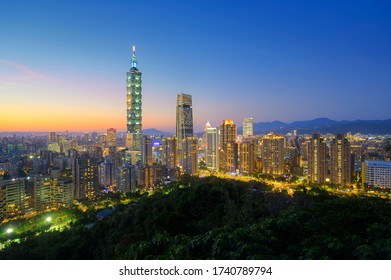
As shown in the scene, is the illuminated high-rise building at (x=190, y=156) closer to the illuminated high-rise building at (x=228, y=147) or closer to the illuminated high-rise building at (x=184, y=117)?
the illuminated high-rise building at (x=228, y=147)

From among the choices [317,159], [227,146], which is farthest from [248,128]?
[317,159]

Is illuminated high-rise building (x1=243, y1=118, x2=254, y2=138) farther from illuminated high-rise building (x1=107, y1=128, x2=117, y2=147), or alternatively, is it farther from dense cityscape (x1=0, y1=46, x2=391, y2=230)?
illuminated high-rise building (x1=107, y1=128, x2=117, y2=147)

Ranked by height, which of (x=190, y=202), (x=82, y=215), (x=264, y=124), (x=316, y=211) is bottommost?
(x=82, y=215)

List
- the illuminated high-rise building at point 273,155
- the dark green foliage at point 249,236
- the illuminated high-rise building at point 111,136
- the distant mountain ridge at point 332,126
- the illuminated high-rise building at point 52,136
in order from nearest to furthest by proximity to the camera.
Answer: the dark green foliage at point 249,236, the distant mountain ridge at point 332,126, the illuminated high-rise building at point 273,155, the illuminated high-rise building at point 52,136, the illuminated high-rise building at point 111,136

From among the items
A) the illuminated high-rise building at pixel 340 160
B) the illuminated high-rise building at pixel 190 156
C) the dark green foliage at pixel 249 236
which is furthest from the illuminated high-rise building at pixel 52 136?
the illuminated high-rise building at pixel 340 160

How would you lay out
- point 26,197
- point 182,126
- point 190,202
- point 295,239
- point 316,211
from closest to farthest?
point 295,239
point 316,211
point 190,202
point 26,197
point 182,126

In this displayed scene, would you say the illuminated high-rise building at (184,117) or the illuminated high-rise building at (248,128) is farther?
the illuminated high-rise building at (184,117)
